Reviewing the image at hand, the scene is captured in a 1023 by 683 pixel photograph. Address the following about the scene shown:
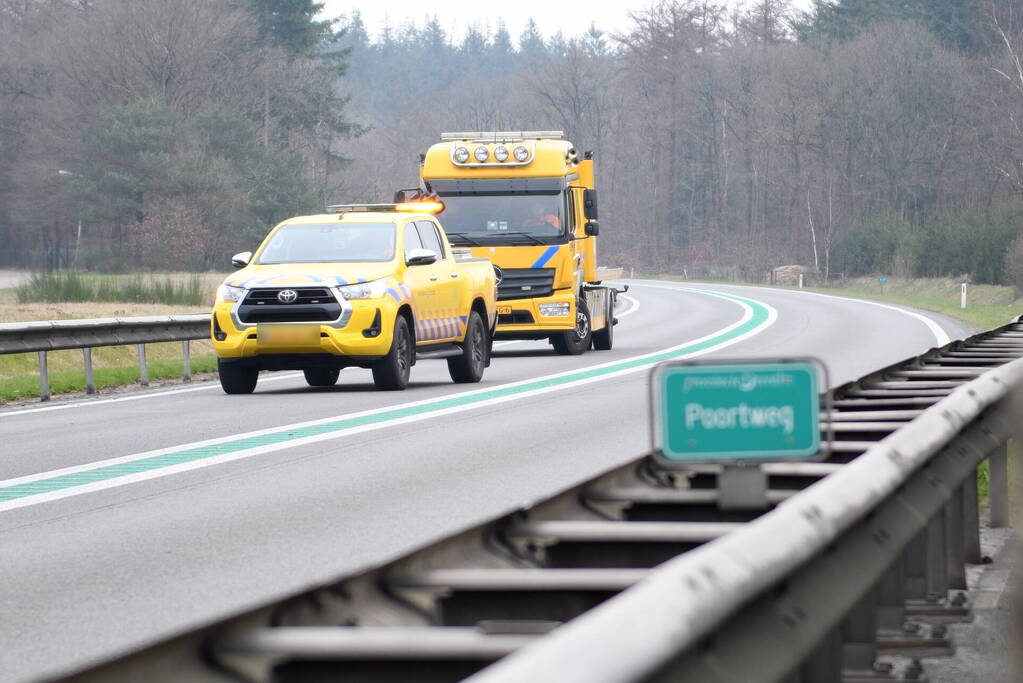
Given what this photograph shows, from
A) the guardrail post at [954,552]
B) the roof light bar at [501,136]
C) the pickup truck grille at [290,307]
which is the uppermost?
the roof light bar at [501,136]

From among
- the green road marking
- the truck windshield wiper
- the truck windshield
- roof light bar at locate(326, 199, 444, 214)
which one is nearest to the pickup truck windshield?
roof light bar at locate(326, 199, 444, 214)

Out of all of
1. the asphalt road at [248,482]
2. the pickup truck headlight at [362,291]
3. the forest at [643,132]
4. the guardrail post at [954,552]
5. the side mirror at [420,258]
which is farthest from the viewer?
the forest at [643,132]

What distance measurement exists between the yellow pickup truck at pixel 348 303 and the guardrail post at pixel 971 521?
10.8 m

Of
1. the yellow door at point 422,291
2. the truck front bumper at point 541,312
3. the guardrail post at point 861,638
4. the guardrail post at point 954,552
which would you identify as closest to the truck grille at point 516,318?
the truck front bumper at point 541,312

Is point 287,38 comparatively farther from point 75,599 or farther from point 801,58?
point 75,599

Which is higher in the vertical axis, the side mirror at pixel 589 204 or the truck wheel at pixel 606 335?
the side mirror at pixel 589 204

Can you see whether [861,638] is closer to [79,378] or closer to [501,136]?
[79,378]

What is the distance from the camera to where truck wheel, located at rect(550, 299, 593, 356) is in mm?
26406

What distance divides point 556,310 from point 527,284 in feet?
1.84

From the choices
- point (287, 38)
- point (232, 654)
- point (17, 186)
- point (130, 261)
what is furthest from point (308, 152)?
point (232, 654)

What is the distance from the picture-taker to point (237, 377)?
18.8 meters

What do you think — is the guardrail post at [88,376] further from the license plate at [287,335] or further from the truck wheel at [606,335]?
the truck wheel at [606,335]

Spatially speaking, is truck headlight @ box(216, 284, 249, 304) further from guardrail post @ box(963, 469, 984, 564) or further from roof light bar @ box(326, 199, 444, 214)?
guardrail post @ box(963, 469, 984, 564)

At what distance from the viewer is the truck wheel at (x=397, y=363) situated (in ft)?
60.2
